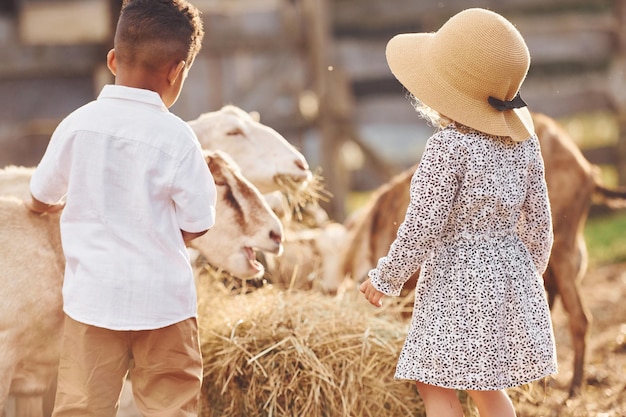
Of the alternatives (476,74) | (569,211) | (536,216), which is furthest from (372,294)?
(569,211)

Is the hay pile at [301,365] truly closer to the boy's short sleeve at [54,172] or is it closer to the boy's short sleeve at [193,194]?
the boy's short sleeve at [193,194]

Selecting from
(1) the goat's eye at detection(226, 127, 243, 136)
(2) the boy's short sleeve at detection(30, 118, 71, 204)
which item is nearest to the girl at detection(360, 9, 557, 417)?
(2) the boy's short sleeve at detection(30, 118, 71, 204)

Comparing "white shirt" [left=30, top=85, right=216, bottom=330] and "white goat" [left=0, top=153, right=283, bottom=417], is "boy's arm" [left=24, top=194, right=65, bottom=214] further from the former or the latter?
"white shirt" [left=30, top=85, right=216, bottom=330]

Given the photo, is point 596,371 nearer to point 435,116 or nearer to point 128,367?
point 435,116

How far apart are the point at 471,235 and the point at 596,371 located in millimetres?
2371

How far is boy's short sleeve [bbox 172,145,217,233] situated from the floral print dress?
0.59 m

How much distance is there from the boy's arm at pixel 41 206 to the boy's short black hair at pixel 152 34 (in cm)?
54

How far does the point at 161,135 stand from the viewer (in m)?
2.77

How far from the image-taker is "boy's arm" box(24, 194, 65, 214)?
299cm

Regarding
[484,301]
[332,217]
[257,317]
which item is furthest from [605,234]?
[484,301]

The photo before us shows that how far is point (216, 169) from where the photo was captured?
11.4ft

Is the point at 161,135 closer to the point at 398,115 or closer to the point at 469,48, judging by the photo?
the point at 469,48

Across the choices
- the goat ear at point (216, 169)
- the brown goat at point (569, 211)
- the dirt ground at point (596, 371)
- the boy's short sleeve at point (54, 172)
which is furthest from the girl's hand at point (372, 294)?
the brown goat at point (569, 211)

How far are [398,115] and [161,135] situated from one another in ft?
27.6
